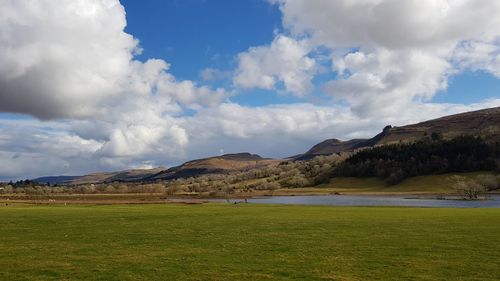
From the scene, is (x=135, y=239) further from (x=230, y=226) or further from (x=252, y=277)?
(x=252, y=277)

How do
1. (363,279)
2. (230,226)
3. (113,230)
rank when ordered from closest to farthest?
(363,279), (113,230), (230,226)

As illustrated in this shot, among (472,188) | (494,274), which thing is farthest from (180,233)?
(472,188)

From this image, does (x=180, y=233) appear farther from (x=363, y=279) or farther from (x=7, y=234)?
(x=363, y=279)

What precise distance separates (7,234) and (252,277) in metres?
26.7

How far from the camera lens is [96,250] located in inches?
1113

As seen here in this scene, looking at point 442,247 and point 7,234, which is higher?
point 7,234

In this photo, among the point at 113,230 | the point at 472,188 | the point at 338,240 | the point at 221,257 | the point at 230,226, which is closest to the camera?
the point at 221,257

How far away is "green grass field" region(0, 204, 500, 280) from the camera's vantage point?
68.8ft

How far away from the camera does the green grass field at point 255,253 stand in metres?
21.0

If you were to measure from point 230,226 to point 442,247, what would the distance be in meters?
20.5

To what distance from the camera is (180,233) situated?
37.7 metres

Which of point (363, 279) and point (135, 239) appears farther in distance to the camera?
point (135, 239)

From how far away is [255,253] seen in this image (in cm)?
2667

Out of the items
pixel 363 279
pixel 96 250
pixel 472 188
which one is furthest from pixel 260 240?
pixel 472 188
